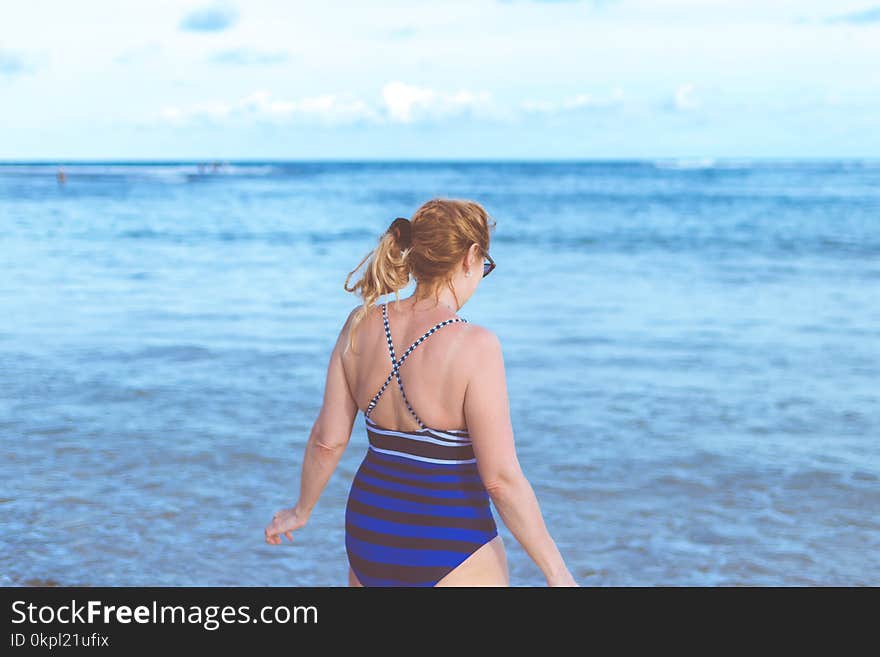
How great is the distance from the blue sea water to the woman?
2307mm

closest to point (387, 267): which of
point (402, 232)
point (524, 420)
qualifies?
point (402, 232)

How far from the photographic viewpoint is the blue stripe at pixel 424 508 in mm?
2648

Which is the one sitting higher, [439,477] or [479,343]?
[479,343]

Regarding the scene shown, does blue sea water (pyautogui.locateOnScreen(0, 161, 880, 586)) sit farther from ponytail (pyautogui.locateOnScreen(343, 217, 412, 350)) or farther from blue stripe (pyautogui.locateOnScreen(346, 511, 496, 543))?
ponytail (pyautogui.locateOnScreen(343, 217, 412, 350))

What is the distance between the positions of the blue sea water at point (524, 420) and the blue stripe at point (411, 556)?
224 cm

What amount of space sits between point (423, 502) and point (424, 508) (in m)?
0.02

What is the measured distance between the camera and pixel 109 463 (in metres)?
6.40

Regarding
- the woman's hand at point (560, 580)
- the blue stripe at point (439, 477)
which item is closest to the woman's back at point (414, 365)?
the blue stripe at point (439, 477)

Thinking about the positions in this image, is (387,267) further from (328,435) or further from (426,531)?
(426,531)

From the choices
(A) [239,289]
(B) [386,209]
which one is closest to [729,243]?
(A) [239,289]

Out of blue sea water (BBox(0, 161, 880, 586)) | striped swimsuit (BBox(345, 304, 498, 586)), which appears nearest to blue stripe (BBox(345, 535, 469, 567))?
striped swimsuit (BBox(345, 304, 498, 586))

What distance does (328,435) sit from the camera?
2.90 meters

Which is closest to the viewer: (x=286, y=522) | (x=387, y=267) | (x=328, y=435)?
(x=387, y=267)
